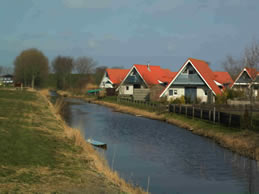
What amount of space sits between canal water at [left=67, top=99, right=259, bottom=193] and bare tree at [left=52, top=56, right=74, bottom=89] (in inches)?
3609

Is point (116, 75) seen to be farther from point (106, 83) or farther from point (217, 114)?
point (217, 114)

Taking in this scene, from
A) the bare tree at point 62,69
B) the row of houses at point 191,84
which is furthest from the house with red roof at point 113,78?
the bare tree at point 62,69

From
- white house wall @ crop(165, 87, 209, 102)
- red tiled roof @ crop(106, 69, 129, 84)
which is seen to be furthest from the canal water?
red tiled roof @ crop(106, 69, 129, 84)

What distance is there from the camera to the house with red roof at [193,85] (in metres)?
43.6

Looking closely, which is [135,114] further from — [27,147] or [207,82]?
[27,147]

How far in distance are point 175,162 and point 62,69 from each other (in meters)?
106

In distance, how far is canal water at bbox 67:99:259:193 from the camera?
14.3 meters

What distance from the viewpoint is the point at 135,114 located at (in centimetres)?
4219

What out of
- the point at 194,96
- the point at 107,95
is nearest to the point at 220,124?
the point at 194,96

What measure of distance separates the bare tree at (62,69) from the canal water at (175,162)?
3609 inches

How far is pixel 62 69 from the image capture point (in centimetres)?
12012

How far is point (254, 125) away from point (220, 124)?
156 inches

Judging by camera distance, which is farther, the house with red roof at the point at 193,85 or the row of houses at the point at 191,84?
the row of houses at the point at 191,84

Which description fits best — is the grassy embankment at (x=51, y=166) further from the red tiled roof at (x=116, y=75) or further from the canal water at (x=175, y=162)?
the red tiled roof at (x=116, y=75)
